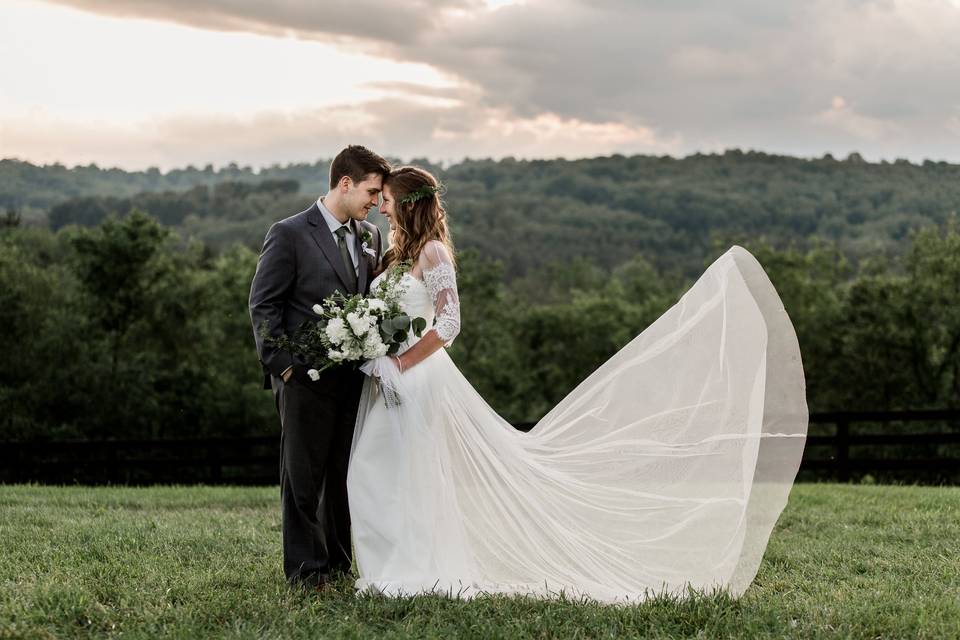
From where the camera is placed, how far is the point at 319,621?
17.2ft

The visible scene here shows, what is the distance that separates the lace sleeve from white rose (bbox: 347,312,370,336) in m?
0.56

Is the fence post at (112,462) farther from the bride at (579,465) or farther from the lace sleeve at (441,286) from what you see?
the lace sleeve at (441,286)

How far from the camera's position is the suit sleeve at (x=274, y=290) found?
600 cm

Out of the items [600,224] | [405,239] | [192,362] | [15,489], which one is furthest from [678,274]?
[405,239]

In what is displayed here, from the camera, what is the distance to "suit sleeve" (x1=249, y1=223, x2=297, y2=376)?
6004mm

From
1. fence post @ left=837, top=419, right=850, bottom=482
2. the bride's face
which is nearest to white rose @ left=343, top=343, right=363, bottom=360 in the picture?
the bride's face

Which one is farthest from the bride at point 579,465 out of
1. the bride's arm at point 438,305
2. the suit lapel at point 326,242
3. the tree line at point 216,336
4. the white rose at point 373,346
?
the tree line at point 216,336

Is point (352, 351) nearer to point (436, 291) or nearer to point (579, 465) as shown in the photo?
point (436, 291)

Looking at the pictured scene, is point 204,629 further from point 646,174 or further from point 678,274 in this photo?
point 646,174

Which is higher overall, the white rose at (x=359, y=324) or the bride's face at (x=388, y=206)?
the bride's face at (x=388, y=206)

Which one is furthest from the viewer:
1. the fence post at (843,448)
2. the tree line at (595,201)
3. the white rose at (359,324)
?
the tree line at (595,201)

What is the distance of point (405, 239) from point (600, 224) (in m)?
93.3

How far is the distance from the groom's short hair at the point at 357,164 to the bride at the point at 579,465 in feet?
0.50

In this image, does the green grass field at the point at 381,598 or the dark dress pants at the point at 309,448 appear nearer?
the green grass field at the point at 381,598
